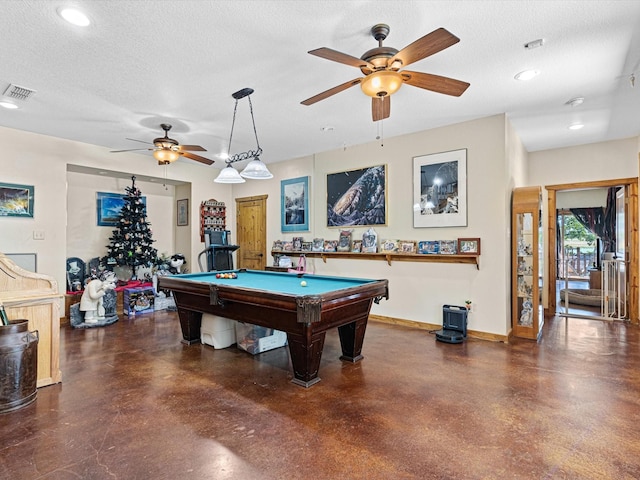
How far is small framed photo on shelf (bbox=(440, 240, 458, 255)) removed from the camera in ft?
15.4

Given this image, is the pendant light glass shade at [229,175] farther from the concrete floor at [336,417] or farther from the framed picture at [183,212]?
the framed picture at [183,212]

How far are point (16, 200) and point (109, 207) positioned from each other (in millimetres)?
1677

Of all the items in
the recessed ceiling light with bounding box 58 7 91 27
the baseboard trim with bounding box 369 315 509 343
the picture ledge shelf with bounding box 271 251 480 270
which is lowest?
the baseboard trim with bounding box 369 315 509 343

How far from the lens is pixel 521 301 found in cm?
455

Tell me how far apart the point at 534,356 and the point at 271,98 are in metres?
4.06

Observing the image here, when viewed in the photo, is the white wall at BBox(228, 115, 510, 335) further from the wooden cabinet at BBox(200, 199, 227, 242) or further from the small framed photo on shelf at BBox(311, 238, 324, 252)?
the wooden cabinet at BBox(200, 199, 227, 242)

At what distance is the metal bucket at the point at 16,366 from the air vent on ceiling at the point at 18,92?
246cm

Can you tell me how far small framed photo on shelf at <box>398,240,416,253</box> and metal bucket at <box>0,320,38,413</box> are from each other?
4.31 metres

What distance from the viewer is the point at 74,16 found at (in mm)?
2408

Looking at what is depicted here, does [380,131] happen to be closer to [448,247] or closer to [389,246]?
[389,246]

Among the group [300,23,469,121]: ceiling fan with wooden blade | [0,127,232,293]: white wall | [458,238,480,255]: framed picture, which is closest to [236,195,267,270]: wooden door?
[0,127,232,293]: white wall

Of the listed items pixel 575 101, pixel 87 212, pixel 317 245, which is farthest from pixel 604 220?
pixel 87 212

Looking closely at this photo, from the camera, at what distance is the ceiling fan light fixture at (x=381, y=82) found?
251 cm

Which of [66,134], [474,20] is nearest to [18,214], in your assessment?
[66,134]
